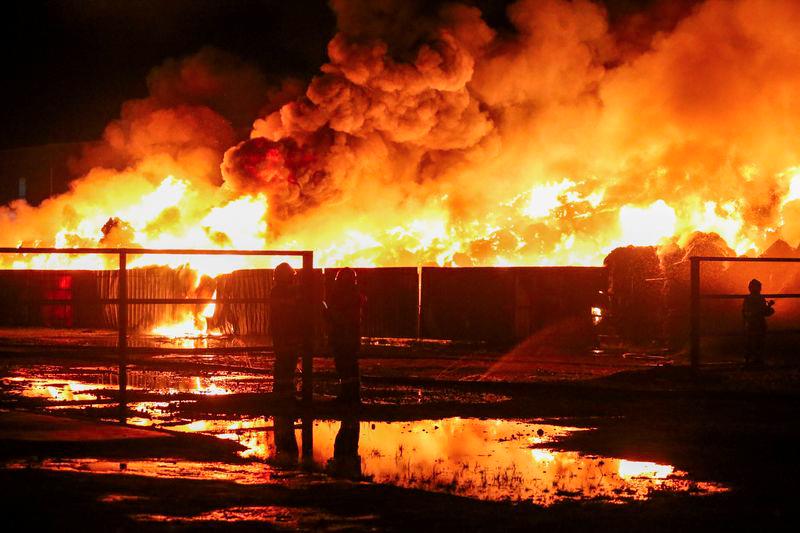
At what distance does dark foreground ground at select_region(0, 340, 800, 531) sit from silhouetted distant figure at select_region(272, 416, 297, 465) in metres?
0.40

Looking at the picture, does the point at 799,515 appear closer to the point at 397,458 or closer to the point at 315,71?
the point at 397,458

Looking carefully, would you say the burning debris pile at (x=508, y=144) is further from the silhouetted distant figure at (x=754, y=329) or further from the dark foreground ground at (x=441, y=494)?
the dark foreground ground at (x=441, y=494)

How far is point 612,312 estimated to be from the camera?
937 inches

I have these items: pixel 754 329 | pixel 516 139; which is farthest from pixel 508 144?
pixel 754 329

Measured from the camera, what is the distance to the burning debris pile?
96.2ft

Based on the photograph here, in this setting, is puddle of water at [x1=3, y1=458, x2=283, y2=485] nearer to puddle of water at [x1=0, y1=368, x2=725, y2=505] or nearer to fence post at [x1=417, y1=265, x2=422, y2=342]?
puddle of water at [x1=0, y1=368, x2=725, y2=505]

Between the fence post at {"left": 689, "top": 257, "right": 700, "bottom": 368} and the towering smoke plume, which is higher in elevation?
the towering smoke plume

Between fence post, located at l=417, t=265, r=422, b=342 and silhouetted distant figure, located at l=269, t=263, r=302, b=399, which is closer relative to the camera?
silhouetted distant figure, located at l=269, t=263, r=302, b=399

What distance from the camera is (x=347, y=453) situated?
951cm

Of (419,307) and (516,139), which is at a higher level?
(516,139)

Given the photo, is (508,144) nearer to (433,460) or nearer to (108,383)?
(108,383)

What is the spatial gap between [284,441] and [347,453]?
0.85 m

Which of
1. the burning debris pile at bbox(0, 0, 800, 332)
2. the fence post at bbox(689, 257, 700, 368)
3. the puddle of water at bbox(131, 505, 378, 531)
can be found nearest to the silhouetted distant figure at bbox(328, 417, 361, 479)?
the puddle of water at bbox(131, 505, 378, 531)

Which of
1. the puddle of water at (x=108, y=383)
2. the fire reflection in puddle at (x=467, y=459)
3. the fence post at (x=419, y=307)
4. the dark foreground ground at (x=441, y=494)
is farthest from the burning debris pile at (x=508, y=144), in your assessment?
the fire reflection in puddle at (x=467, y=459)
